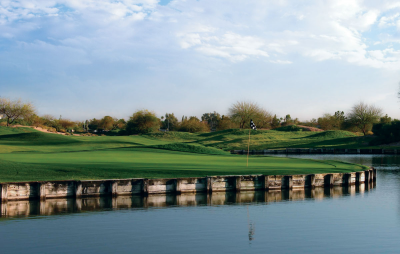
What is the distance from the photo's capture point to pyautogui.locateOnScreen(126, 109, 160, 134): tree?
328 ft

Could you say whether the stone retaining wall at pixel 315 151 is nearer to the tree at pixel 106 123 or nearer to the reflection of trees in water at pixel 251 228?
the reflection of trees in water at pixel 251 228

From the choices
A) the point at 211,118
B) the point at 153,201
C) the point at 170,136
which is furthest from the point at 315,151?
the point at 211,118

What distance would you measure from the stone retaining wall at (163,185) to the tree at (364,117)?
235ft

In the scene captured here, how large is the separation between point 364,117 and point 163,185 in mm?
80609

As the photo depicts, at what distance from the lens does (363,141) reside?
2987 inches

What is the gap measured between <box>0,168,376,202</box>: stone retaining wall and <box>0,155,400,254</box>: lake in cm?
50

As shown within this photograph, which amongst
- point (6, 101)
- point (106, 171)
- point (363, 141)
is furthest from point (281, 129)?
point (106, 171)

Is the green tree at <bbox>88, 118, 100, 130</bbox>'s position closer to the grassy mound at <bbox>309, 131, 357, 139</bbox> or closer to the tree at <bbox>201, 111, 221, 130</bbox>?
the tree at <bbox>201, 111, 221, 130</bbox>

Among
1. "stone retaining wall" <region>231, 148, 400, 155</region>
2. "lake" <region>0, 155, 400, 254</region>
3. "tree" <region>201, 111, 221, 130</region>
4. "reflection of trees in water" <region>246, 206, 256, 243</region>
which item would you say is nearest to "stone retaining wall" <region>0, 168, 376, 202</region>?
"lake" <region>0, 155, 400, 254</region>

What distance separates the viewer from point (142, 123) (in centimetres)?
10100

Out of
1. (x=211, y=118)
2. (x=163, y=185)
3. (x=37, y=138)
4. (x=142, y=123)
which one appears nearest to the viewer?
(x=163, y=185)

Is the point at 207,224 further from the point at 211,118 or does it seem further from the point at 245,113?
the point at 211,118

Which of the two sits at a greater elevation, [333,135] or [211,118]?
[211,118]

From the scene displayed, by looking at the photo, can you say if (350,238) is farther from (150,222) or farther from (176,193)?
(176,193)
